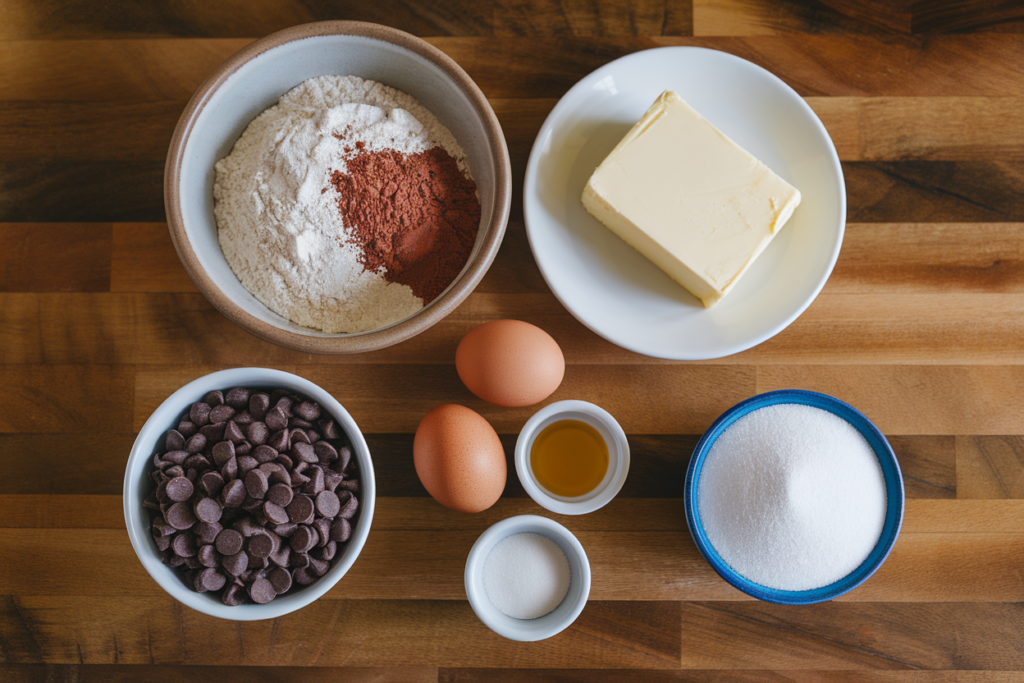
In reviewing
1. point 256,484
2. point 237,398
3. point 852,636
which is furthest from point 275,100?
point 852,636

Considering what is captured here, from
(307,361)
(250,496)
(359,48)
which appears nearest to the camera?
(250,496)

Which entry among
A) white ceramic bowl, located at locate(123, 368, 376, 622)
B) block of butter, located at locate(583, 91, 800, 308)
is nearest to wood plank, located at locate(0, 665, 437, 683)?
white ceramic bowl, located at locate(123, 368, 376, 622)

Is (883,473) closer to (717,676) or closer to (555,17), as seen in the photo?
(717,676)

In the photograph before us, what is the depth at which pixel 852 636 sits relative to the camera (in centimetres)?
106

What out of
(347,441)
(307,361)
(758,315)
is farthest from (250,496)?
(758,315)

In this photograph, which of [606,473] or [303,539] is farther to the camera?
[606,473]

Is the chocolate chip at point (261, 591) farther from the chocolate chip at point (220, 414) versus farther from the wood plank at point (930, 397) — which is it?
the wood plank at point (930, 397)

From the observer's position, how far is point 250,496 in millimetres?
834

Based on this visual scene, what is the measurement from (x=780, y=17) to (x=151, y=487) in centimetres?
133

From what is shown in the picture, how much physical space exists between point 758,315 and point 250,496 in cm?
84

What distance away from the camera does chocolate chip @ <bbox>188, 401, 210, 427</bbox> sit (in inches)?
34.9

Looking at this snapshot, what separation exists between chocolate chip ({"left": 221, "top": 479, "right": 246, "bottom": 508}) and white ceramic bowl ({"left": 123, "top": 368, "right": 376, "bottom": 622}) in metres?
0.13

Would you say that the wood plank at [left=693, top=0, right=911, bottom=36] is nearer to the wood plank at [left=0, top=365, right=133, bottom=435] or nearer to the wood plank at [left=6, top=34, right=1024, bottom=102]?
the wood plank at [left=6, top=34, right=1024, bottom=102]

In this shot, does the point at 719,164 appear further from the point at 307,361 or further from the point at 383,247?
the point at 307,361
